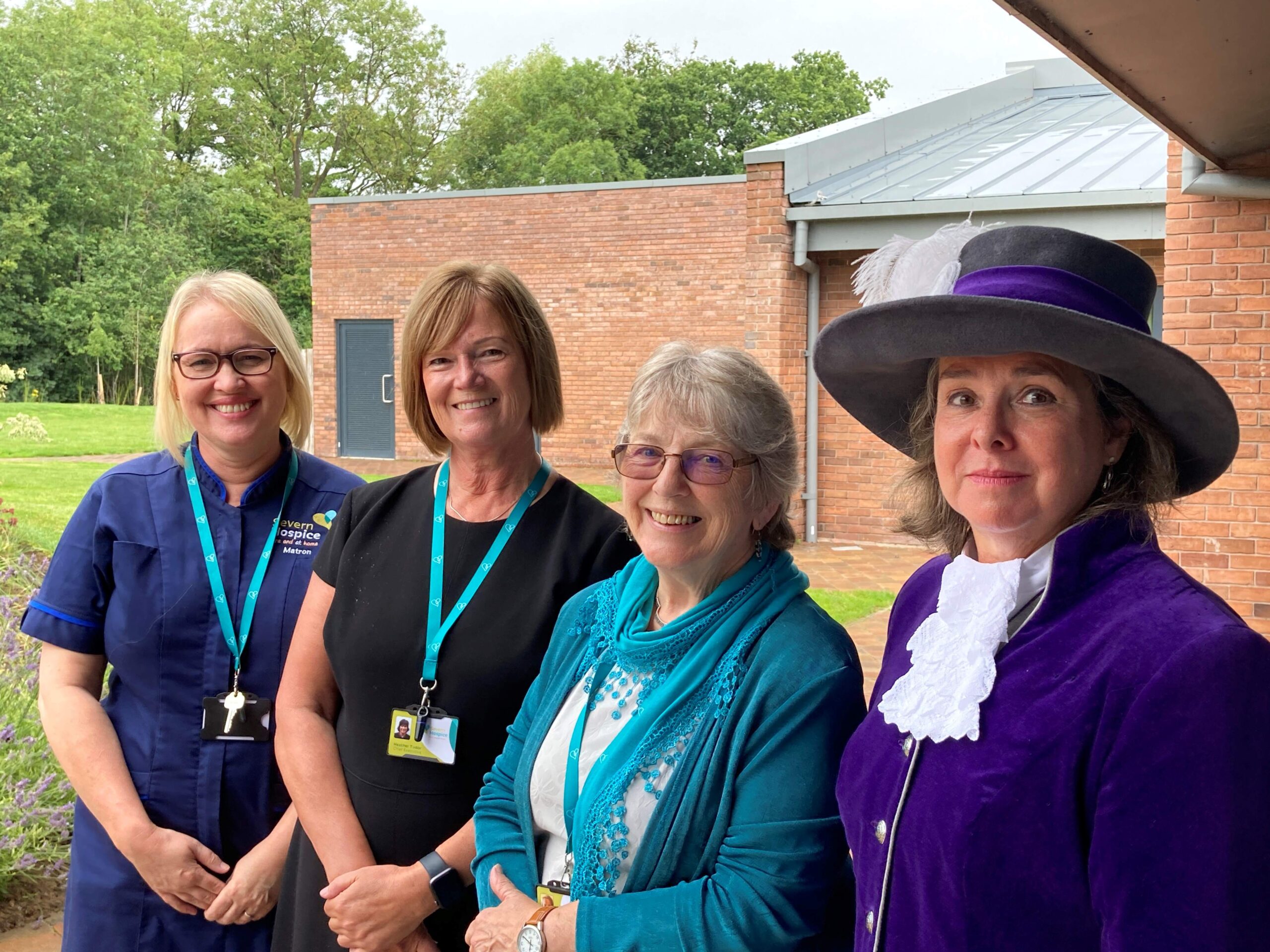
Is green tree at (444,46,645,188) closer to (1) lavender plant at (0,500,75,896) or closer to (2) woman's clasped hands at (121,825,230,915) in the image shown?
(1) lavender plant at (0,500,75,896)

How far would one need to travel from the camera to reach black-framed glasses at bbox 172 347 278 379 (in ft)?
9.48

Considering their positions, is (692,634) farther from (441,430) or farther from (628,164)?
(628,164)

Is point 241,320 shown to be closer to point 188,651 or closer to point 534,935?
point 188,651

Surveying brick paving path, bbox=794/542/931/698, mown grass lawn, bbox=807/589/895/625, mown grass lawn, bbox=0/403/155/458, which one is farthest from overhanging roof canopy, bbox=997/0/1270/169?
mown grass lawn, bbox=0/403/155/458

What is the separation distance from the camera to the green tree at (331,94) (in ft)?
161

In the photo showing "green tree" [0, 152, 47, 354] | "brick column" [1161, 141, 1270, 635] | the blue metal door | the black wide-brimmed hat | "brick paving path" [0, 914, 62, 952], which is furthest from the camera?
"green tree" [0, 152, 47, 354]

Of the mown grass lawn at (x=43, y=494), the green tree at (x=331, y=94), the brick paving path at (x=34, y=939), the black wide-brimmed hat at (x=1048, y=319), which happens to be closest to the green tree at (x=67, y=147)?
the green tree at (x=331, y=94)

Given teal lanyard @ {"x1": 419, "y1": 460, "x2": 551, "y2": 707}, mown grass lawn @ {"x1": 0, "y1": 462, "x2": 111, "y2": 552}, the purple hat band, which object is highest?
the purple hat band

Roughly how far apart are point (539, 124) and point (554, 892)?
5151 cm

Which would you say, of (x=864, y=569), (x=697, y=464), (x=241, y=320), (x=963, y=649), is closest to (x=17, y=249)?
(x=864, y=569)

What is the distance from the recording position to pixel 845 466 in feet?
44.8

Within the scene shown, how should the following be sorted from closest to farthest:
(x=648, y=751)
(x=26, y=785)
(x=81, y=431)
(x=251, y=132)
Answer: (x=648, y=751), (x=26, y=785), (x=81, y=431), (x=251, y=132)

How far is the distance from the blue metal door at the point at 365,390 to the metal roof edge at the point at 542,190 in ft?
7.40

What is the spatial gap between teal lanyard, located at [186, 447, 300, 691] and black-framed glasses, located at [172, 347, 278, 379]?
24cm
